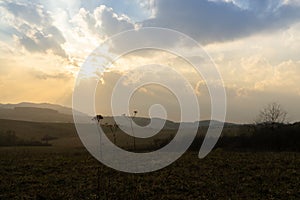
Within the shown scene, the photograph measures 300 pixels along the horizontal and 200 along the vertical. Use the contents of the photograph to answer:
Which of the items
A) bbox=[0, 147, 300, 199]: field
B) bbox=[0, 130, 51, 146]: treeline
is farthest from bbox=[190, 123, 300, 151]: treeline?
bbox=[0, 130, 51, 146]: treeline

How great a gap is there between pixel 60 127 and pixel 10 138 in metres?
50.5

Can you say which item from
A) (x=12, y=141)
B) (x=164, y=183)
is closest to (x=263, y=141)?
(x=164, y=183)

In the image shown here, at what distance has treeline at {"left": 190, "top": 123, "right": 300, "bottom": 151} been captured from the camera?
6138 cm

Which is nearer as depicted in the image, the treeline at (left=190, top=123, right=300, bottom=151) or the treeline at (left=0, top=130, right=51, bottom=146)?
the treeline at (left=190, top=123, right=300, bottom=151)

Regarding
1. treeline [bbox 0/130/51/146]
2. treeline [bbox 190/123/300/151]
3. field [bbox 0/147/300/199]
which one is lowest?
field [bbox 0/147/300/199]

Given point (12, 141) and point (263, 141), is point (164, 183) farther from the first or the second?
point (12, 141)

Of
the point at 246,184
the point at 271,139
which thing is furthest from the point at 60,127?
the point at 246,184

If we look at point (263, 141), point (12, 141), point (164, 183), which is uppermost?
point (263, 141)

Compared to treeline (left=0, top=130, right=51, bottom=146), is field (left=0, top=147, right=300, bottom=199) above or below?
below

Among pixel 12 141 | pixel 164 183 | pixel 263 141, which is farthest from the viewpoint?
pixel 12 141

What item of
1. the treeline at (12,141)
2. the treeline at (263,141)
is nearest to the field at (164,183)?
the treeline at (263,141)

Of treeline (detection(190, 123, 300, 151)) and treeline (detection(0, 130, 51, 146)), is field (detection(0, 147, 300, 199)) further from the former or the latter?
treeline (detection(0, 130, 51, 146))

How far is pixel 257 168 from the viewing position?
29.8 meters

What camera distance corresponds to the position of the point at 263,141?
64.4 metres
